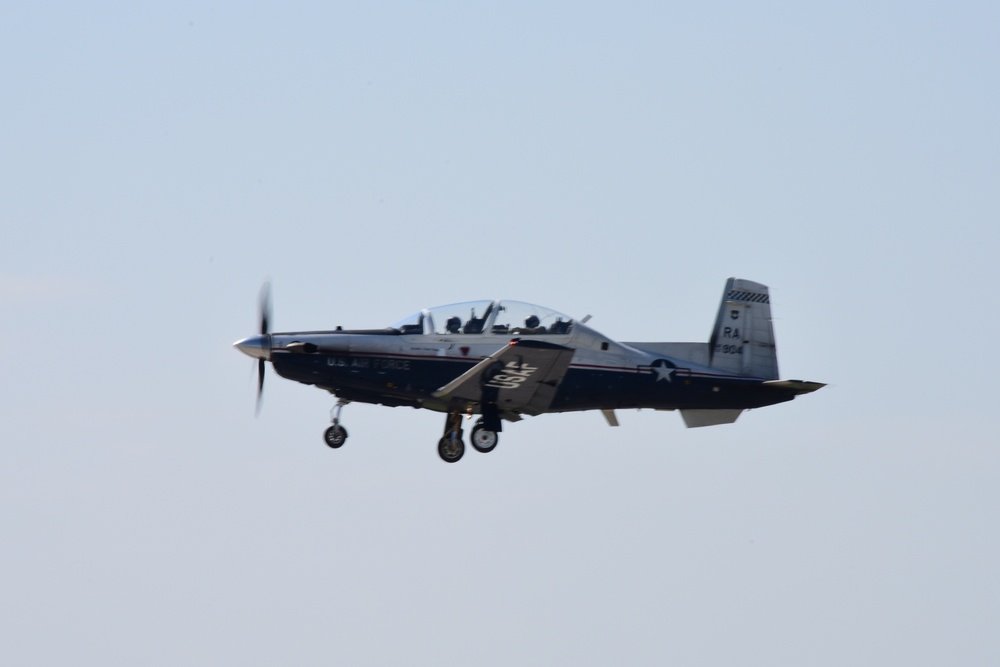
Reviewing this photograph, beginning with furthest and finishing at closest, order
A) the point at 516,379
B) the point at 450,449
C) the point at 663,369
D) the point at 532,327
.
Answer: the point at 663,369
the point at 450,449
the point at 532,327
the point at 516,379

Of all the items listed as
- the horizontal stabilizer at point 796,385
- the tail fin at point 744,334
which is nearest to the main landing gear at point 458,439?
the tail fin at point 744,334

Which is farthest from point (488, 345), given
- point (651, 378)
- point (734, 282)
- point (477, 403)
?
point (734, 282)

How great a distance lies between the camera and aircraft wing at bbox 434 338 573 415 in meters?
29.4

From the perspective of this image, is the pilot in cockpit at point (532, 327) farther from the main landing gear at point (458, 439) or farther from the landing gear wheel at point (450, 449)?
the landing gear wheel at point (450, 449)

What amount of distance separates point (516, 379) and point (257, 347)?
4.44m

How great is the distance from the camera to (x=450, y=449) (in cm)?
3112

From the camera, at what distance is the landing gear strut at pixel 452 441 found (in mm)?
31125

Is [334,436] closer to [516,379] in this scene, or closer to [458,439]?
[458,439]

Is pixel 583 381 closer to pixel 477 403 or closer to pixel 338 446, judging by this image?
pixel 477 403

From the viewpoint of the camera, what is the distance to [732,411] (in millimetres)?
32594

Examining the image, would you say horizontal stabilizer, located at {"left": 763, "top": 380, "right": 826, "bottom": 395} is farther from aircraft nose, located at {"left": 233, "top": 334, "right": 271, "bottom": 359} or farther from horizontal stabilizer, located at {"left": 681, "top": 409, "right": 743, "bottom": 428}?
aircraft nose, located at {"left": 233, "top": 334, "right": 271, "bottom": 359}

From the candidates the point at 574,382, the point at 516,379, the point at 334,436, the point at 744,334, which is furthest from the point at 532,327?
the point at 744,334

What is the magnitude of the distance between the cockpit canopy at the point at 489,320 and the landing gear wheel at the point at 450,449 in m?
1.87

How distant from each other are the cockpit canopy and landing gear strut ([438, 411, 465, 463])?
156 centimetres
